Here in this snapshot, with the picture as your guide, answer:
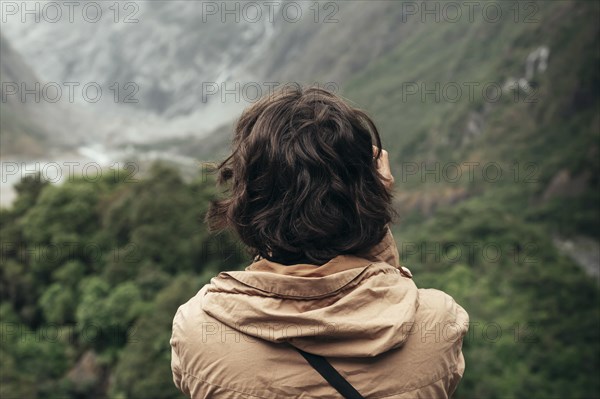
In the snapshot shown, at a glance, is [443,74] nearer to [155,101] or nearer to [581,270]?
[581,270]

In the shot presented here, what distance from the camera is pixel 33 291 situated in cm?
2111

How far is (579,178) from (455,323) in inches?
1993

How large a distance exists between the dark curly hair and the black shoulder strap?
1.06 ft

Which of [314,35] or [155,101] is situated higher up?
[314,35]

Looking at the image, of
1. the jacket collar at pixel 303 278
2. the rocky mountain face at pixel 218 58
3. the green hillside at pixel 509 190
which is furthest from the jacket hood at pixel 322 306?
the rocky mountain face at pixel 218 58

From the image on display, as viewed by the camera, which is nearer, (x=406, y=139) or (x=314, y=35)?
(x=406, y=139)

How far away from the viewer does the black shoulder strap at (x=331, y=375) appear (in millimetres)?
2184

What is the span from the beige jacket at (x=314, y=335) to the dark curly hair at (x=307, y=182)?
10 centimetres

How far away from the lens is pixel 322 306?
227cm

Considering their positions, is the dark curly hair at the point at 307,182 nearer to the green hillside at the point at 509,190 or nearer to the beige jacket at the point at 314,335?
the beige jacket at the point at 314,335

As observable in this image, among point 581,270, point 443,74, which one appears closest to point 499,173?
point 581,270

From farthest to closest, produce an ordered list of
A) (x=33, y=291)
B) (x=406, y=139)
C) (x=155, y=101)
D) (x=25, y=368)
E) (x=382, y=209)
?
1. (x=155, y=101)
2. (x=406, y=139)
3. (x=33, y=291)
4. (x=25, y=368)
5. (x=382, y=209)

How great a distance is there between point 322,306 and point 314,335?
0.36 feet

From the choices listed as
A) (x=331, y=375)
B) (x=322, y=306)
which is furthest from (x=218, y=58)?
(x=331, y=375)
